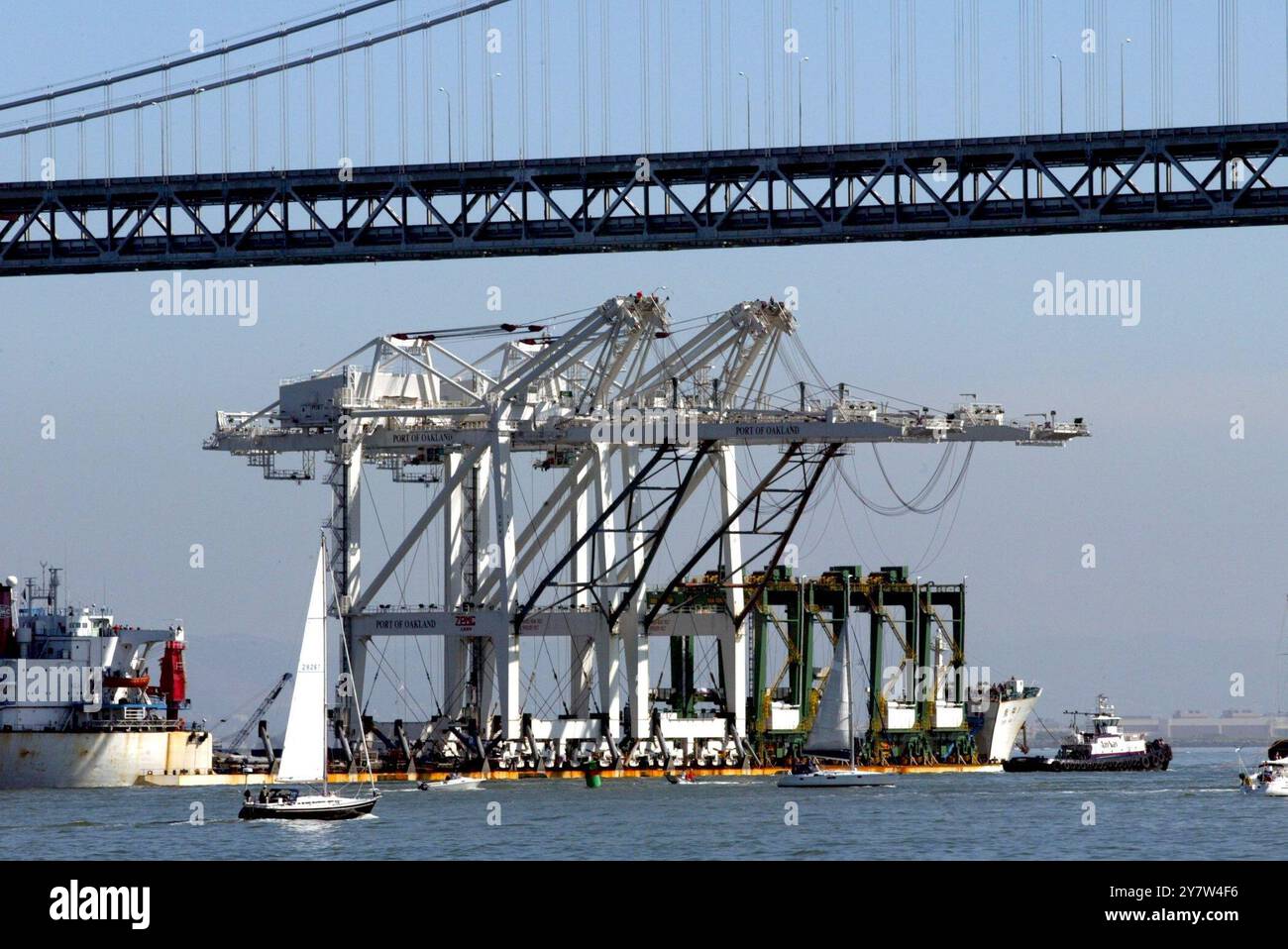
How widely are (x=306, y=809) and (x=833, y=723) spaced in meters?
42.2

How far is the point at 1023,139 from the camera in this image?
249ft

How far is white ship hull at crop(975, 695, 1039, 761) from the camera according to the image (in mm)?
123438

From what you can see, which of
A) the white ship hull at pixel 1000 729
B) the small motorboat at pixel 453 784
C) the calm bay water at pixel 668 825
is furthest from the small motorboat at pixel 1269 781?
the white ship hull at pixel 1000 729

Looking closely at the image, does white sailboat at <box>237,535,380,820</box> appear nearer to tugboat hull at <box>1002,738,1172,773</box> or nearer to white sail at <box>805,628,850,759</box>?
white sail at <box>805,628,850,759</box>

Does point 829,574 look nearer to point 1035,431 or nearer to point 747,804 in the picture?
point 1035,431

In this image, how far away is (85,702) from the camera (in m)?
91.8

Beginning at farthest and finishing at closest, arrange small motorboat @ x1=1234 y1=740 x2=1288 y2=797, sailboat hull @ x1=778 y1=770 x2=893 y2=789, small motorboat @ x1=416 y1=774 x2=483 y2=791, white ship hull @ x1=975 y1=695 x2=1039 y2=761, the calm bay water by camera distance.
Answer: white ship hull @ x1=975 y1=695 x2=1039 y2=761 → sailboat hull @ x1=778 y1=770 x2=893 y2=789 → small motorboat @ x1=416 y1=774 x2=483 y2=791 → small motorboat @ x1=1234 y1=740 x2=1288 y2=797 → the calm bay water

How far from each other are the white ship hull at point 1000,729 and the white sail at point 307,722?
64.3 m

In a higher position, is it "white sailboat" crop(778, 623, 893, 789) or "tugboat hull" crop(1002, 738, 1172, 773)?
"white sailboat" crop(778, 623, 893, 789)

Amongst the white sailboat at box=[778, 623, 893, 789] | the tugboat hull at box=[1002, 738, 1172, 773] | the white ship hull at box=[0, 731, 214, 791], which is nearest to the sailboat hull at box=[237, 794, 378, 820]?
the white ship hull at box=[0, 731, 214, 791]

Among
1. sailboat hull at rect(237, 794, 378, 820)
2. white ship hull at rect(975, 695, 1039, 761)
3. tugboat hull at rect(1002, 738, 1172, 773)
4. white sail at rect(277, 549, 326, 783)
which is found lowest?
tugboat hull at rect(1002, 738, 1172, 773)

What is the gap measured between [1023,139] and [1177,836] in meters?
26.5

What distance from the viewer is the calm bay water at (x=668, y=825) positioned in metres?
53.0

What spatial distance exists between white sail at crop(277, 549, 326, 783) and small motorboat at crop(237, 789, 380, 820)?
0.67 m
